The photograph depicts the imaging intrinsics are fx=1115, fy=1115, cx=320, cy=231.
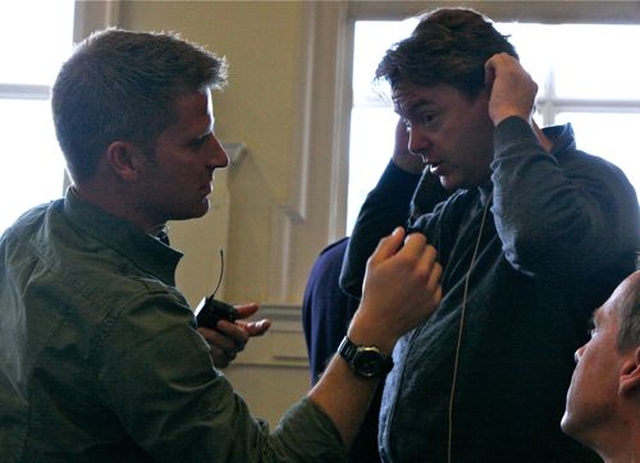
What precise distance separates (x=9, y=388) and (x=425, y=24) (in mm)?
999

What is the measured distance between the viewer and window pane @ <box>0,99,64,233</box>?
175 inches

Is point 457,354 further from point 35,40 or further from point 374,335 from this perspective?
point 35,40

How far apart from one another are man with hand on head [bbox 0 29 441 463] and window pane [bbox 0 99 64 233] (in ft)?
9.22

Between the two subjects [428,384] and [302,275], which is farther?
[302,275]

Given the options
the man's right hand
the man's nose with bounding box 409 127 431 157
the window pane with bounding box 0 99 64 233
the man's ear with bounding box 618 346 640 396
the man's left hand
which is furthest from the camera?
the window pane with bounding box 0 99 64 233

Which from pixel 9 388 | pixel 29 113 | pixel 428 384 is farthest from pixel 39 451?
pixel 29 113

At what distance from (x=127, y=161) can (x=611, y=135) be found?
2909 millimetres

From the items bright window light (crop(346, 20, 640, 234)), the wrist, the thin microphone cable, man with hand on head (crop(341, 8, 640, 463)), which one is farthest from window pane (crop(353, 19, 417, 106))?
the wrist

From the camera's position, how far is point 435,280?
1.60 metres

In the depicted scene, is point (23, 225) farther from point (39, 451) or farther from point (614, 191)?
point (614, 191)

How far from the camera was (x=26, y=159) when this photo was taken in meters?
4.48

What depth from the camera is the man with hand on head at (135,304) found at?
1.46m

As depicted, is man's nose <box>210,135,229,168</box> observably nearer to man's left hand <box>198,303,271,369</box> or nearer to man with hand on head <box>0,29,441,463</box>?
man with hand on head <box>0,29,441,463</box>

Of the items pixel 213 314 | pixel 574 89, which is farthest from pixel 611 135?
pixel 213 314
